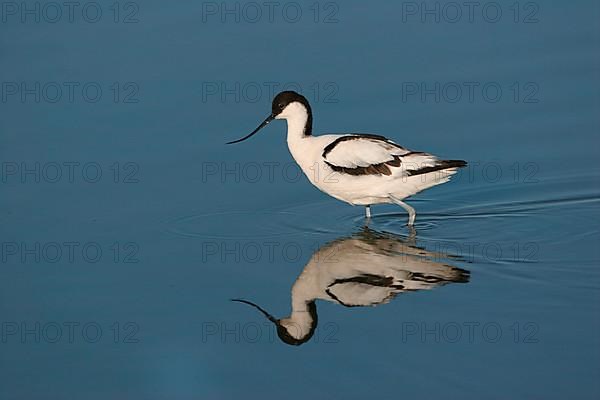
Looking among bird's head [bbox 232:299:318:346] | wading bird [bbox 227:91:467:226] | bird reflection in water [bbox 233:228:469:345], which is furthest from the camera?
wading bird [bbox 227:91:467:226]

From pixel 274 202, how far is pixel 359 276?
1733mm

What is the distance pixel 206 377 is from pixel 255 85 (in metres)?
5.13

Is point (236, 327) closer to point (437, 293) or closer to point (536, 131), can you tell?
point (437, 293)

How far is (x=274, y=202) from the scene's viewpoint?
408 inches

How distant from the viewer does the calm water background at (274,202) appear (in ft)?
24.4

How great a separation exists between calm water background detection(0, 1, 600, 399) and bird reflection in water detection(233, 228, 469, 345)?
0.11m

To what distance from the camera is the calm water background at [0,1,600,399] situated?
7445 millimetres

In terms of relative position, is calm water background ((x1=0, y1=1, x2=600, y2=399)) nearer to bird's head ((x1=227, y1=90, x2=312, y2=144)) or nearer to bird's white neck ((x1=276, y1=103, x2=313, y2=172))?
bird's white neck ((x1=276, y1=103, x2=313, y2=172))

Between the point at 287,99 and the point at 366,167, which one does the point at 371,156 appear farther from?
the point at 287,99

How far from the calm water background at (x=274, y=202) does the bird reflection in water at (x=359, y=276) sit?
0.11 meters

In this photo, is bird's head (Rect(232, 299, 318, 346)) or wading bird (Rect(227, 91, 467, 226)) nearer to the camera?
bird's head (Rect(232, 299, 318, 346))

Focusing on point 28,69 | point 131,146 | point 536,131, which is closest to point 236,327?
point 131,146

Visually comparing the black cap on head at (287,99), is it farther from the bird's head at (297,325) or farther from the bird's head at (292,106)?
the bird's head at (297,325)

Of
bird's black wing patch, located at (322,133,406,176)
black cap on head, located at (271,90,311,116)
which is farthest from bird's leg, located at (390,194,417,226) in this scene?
black cap on head, located at (271,90,311,116)
